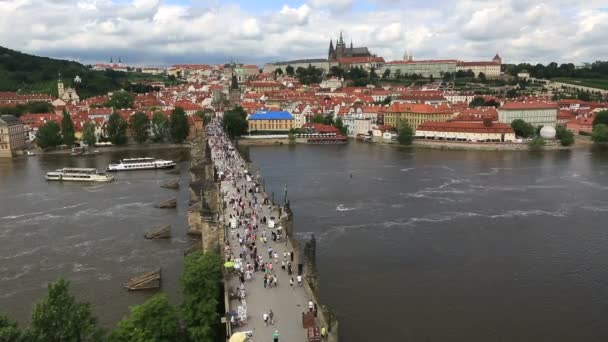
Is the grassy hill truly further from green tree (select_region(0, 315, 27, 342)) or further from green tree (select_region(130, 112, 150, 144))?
green tree (select_region(0, 315, 27, 342))

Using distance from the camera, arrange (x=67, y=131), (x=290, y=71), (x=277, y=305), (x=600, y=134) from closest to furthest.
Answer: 1. (x=277, y=305)
2. (x=67, y=131)
3. (x=600, y=134)
4. (x=290, y=71)

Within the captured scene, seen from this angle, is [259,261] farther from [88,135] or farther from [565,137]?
[565,137]

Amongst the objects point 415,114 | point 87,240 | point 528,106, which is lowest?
point 87,240

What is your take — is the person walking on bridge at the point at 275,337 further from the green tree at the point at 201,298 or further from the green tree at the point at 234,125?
the green tree at the point at 234,125

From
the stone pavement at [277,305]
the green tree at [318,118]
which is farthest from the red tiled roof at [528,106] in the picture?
the stone pavement at [277,305]

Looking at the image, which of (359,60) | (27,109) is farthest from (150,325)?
(359,60)

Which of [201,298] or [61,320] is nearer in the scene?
[61,320]

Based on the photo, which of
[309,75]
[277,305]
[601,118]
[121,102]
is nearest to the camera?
[277,305]
